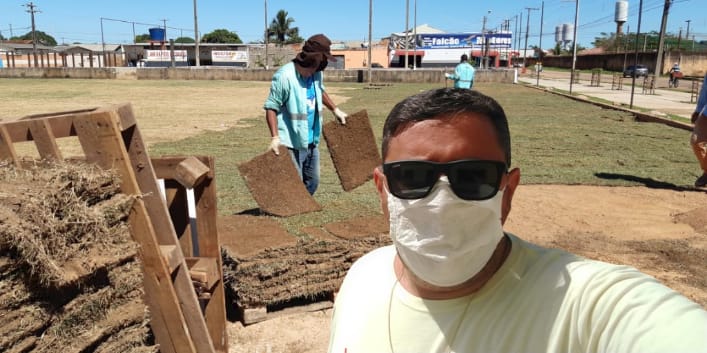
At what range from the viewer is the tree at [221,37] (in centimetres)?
10812

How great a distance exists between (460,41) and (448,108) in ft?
228

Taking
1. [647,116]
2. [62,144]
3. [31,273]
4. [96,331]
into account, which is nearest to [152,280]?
[96,331]

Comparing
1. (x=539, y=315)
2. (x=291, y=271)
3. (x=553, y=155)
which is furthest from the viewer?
(x=553, y=155)

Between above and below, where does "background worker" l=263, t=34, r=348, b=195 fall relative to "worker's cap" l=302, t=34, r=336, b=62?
below

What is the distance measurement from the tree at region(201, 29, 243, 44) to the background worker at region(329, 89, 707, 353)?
111 meters

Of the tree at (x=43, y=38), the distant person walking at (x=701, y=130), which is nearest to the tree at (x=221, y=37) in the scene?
the tree at (x=43, y=38)

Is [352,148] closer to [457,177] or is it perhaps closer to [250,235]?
[250,235]

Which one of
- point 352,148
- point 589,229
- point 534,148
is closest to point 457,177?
point 352,148

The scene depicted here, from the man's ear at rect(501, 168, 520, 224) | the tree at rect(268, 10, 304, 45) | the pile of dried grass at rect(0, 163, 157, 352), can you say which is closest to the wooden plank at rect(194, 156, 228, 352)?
the pile of dried grass at rect(0, 163, 157, 352)

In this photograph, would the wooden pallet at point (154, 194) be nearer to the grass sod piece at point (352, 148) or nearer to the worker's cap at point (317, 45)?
the worker's cap at point (317, 45)

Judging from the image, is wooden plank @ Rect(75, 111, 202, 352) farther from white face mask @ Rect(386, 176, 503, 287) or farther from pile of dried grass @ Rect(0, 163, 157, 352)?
white face mask @ Rect(386, 176, 503, 287)

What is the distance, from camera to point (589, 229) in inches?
240

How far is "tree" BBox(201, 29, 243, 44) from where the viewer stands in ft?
355

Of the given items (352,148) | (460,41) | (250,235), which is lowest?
(250,235)
